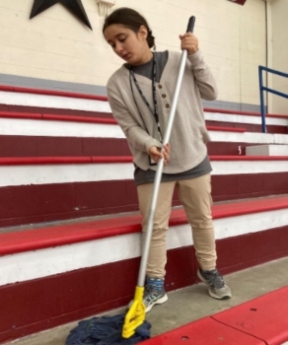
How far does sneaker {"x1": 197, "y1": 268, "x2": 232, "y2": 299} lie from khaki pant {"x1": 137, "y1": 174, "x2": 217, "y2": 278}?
0.02 meters

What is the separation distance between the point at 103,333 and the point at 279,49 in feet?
14.4

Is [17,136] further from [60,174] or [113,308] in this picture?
[113,308]

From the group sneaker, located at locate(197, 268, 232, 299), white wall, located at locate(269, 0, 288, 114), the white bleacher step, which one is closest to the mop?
sneaker, located at locate(197, 268, 232, 299)

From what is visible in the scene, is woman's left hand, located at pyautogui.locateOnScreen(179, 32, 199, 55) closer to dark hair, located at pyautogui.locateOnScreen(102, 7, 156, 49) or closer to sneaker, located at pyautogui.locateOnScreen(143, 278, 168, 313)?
dark hair, located at pyautogui.locateOnScreen(102, 7, 156, 49)

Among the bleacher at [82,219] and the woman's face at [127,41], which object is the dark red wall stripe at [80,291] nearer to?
the bleacher at [82,219]

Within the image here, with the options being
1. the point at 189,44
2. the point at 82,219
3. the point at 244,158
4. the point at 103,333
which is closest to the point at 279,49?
the point at 244,158

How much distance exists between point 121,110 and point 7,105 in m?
A: 1.10

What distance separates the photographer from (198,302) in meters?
1.08

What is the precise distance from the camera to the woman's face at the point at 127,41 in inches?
41.0

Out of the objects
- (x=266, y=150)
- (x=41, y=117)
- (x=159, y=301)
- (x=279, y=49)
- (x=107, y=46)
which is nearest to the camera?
(x=159, y=301)

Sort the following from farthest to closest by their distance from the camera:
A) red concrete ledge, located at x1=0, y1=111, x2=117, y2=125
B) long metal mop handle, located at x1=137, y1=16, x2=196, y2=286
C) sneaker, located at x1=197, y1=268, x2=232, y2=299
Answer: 1. red concrete ledge, located at x1=0, y1=111, x2=117, y2=125
2. sneaker, located at x1=197, y1=268, x2=232, y2=299
3. long metal mop handle, located at x1=137, y1=16, x2=196, y2=286

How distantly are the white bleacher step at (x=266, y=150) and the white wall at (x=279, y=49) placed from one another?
2307 mm

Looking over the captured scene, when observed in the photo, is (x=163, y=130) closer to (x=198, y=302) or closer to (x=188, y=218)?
(x=188, y=218)

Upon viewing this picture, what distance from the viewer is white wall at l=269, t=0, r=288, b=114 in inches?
172
